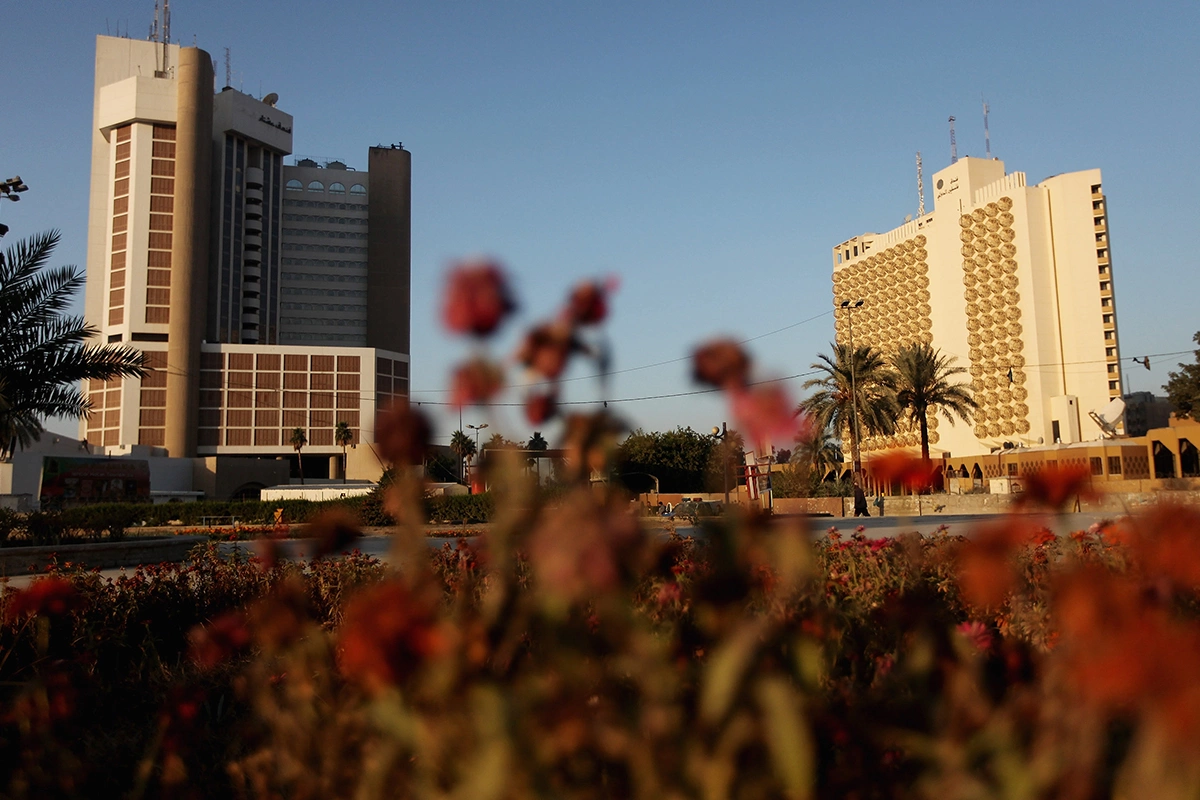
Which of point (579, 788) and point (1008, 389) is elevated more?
point (1008, 389)

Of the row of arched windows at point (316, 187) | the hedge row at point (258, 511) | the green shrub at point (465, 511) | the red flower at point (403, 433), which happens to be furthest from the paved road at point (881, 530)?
the row of arched windows at point (316, 187)

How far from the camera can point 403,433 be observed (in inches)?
59.1

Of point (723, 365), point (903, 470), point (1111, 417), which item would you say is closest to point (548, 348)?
point (723, 365)

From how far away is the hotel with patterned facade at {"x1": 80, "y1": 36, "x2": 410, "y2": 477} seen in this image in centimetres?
8956

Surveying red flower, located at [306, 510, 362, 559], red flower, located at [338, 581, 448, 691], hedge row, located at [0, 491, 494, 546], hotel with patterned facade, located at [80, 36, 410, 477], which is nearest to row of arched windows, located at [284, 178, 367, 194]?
hotel with patterned facade, located at [80, 36, 410, 477]

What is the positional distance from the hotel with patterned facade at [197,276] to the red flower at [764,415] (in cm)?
8295

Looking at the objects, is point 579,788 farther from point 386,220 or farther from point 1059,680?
point 386,220

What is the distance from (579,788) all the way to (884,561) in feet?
14.9

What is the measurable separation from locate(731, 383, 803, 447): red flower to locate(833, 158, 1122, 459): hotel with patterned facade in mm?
79611

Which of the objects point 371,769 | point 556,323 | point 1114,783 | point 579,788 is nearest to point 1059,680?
point 1114,783

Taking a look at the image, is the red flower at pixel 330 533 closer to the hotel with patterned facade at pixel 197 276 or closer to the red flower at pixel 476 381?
the red flower at pixel 476 381

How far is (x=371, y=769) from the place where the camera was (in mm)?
1547

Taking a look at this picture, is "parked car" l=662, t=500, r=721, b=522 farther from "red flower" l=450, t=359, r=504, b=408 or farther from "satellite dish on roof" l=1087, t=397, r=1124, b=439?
"satellite dish on roof" l=1087, t=397, r=1124, b=439

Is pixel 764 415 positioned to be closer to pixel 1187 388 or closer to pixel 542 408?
pixel 542 408
